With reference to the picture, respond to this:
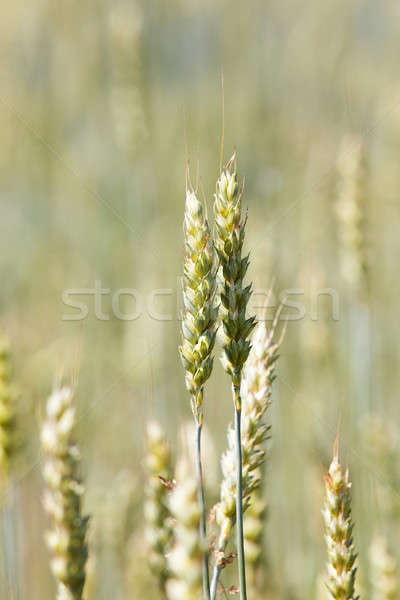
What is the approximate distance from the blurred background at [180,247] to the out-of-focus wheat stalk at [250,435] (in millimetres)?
213

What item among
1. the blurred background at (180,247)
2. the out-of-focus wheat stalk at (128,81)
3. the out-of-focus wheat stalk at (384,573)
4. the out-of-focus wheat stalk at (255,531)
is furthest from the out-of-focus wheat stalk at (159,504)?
the out-of-focus wheat stalk at (128,81)

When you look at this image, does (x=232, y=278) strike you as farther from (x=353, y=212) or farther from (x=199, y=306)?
(x=353, y=212)

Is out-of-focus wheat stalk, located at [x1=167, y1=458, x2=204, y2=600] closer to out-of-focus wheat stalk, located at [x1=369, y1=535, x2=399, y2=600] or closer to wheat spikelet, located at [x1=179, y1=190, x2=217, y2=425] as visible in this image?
wheat spikelet, located at [x1=179, y1=190, x2=217, y2=425]

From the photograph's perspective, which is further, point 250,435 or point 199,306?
point 250,435

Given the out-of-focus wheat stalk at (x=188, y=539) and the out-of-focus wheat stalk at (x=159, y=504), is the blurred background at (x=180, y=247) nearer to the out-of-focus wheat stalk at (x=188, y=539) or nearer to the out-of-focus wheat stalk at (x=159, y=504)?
the out-of-focus wheat stalk at (x=159, y=504)

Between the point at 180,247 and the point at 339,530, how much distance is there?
1.49 m

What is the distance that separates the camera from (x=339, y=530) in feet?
2.89

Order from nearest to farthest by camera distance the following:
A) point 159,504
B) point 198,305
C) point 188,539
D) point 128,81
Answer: point 188,539 → point 198,305 → point 159,504 → point 128,81

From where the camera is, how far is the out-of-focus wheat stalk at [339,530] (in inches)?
34.6

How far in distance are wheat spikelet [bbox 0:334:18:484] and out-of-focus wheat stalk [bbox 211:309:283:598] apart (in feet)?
1.63

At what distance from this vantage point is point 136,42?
2.93 metres

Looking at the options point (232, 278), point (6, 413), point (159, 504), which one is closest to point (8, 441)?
point (6, 413)

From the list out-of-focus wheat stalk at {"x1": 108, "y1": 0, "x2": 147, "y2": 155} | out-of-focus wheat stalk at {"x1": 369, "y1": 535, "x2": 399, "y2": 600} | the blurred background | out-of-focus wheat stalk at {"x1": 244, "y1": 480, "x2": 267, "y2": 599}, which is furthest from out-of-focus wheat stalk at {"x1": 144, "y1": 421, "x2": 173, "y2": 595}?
out-of-focus wheat stalk at {"x1": 108, "y1": 0, "x2": 147, "y2": 155}

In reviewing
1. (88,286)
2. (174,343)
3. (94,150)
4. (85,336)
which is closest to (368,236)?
(174,343)
